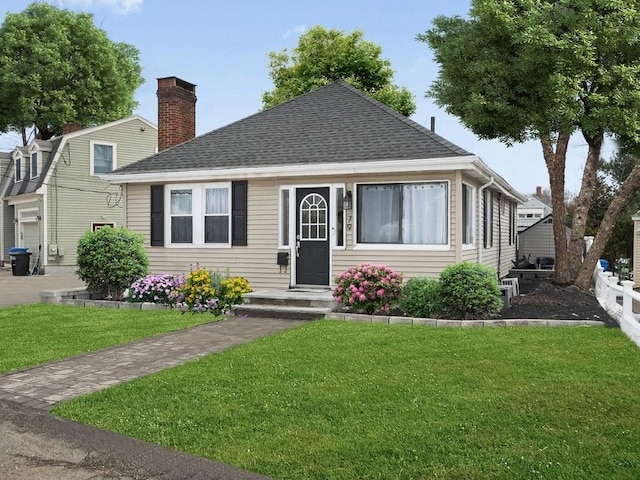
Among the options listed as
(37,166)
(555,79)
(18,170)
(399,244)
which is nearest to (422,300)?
(399,244)

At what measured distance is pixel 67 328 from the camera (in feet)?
29.6

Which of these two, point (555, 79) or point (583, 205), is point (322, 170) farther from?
point (583, 205)

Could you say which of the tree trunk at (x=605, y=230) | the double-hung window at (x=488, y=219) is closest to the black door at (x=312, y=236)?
the double-hung window at (x=488, y=219)

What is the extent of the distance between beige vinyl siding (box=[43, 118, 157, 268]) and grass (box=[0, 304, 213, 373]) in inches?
561

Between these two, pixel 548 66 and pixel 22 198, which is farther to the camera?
pixel 22 198

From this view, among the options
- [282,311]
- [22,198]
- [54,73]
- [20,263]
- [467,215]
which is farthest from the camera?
[54,73]

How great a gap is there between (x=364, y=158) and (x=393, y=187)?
2.79 feet

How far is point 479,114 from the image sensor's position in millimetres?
14422

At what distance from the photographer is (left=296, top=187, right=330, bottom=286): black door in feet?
39.8

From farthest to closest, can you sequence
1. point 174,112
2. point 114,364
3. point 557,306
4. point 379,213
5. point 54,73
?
point 54,73, point 174,112, point 379,213, point 557,306, point 114,364

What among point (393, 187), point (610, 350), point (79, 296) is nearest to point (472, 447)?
point (610, 350)

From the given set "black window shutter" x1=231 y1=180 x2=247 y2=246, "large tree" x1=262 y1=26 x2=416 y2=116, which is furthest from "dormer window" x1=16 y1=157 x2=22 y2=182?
"black window shutter" x1=231 y1=180 x2=247 y2=246

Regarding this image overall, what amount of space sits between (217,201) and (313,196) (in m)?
2.42

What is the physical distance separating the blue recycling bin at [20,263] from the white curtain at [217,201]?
14.4 metres
